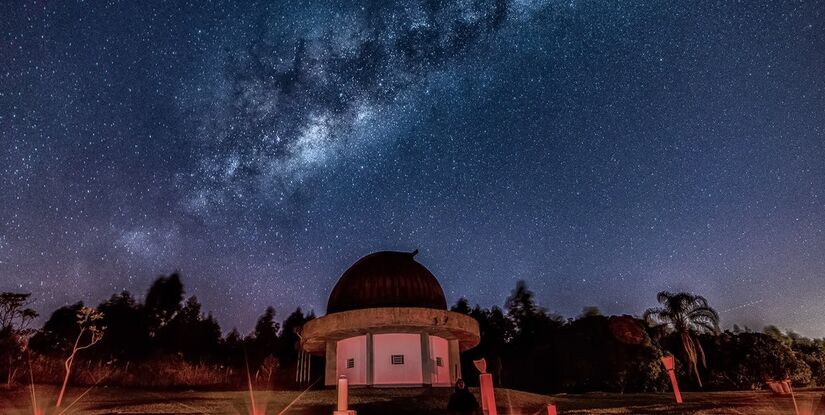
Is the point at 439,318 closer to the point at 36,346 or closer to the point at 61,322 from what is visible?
the point at 36,346

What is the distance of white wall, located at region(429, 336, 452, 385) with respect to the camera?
2714cm

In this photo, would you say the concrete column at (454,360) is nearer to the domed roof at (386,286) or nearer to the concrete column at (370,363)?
the domed roof at (386,286)

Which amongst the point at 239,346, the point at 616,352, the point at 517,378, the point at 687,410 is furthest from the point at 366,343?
the point at 239,346

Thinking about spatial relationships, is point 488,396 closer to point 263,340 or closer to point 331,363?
point 331,363

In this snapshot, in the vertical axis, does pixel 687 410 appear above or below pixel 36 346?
below

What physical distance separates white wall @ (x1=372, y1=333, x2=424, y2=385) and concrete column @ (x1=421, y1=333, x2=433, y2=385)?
0.17 meters

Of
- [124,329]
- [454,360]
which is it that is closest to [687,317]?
[454,360]

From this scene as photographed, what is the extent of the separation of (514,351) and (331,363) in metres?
29.8

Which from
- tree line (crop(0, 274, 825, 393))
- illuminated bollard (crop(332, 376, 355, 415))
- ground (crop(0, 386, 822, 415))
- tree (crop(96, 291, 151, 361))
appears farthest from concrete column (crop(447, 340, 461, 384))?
tree (crop(96, 291, 151, 361))

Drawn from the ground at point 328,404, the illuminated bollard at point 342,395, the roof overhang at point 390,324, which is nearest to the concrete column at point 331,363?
the roof overhang at point 390,324

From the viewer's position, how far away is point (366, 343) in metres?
26.8

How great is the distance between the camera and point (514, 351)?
174 feet

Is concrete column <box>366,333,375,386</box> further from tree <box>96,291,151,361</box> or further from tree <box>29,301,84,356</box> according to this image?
tree <box>96,291,151,361</box>

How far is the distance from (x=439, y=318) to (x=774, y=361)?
29.8 m
